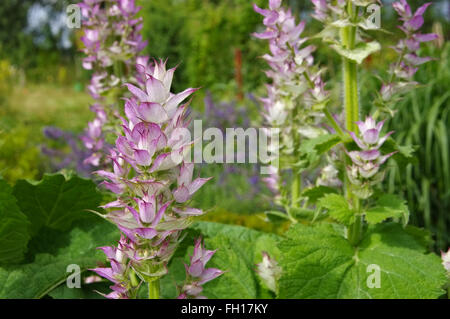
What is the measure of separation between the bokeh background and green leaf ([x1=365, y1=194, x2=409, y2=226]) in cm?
14

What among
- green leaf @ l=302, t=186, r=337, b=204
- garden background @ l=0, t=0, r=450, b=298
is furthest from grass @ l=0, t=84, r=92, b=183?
green leaf @ l=302, t=186, r=337, b=204

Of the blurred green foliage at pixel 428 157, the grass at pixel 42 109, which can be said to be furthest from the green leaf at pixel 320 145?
the grass at pixel 42 109

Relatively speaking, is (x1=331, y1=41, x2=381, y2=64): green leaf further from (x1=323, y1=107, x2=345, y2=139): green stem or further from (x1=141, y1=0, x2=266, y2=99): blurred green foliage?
(x1=141, y1=0, x2=266, y2=99): blurred green foliage

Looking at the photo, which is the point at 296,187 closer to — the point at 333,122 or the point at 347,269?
the point at 333,122

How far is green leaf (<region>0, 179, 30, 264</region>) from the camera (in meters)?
1.30

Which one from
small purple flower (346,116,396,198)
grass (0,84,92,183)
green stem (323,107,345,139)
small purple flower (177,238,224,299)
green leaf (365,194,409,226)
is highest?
grass (0,84,92,183)

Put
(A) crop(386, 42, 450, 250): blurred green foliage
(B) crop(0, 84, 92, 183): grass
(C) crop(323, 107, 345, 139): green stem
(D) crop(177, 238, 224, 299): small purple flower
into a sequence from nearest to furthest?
(D) crop(177, 238, 224, 299): small purple flower → (C) crop(323, 107, 345, 139): green stem → (A) crop(386, 42, 450, 250): blurred green foliage → (B) crop(0, 84, 92, 183): grass

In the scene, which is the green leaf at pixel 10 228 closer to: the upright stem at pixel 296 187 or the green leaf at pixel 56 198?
the green leaf at pixel 56 198

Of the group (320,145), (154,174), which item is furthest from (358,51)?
(154,174)

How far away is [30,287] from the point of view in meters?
1.29

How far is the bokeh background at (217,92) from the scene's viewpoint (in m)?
3.44

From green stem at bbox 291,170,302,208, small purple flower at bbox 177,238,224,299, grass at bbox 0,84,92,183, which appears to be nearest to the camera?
small purple flower at bbox 177,238,224,299

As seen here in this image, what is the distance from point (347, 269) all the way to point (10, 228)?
96 centimetres

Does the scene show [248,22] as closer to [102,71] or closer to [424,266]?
[102,71]
